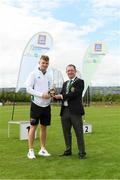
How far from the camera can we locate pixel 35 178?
621cm

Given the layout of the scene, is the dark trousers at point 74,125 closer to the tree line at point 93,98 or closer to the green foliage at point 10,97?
the green foliage at point 10,97

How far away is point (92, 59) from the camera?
49.2 ft

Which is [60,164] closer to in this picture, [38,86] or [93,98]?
[38,86]

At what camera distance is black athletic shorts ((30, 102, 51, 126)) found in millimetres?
7914

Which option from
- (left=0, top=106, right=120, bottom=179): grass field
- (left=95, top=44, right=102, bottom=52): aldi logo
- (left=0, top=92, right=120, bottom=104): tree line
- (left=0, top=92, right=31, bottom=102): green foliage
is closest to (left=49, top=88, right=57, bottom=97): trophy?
(left=0, top=106, right=120, bottom=179): grass field

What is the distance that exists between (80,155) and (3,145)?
2.65m

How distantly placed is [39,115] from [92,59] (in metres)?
7.36

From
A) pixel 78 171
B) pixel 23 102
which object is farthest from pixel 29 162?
pixel 23 102

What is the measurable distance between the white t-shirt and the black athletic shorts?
0.25 feet

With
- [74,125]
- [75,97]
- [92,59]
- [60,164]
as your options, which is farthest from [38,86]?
[92,59]

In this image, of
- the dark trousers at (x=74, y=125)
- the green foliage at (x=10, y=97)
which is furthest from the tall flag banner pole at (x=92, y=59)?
the green foliage at (x=10, y=97)

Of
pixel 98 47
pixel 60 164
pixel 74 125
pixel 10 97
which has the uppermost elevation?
pixel 98 47

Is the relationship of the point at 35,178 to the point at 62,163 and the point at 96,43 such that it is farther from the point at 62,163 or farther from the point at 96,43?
the point at 96,43

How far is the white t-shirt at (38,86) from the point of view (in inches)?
311
